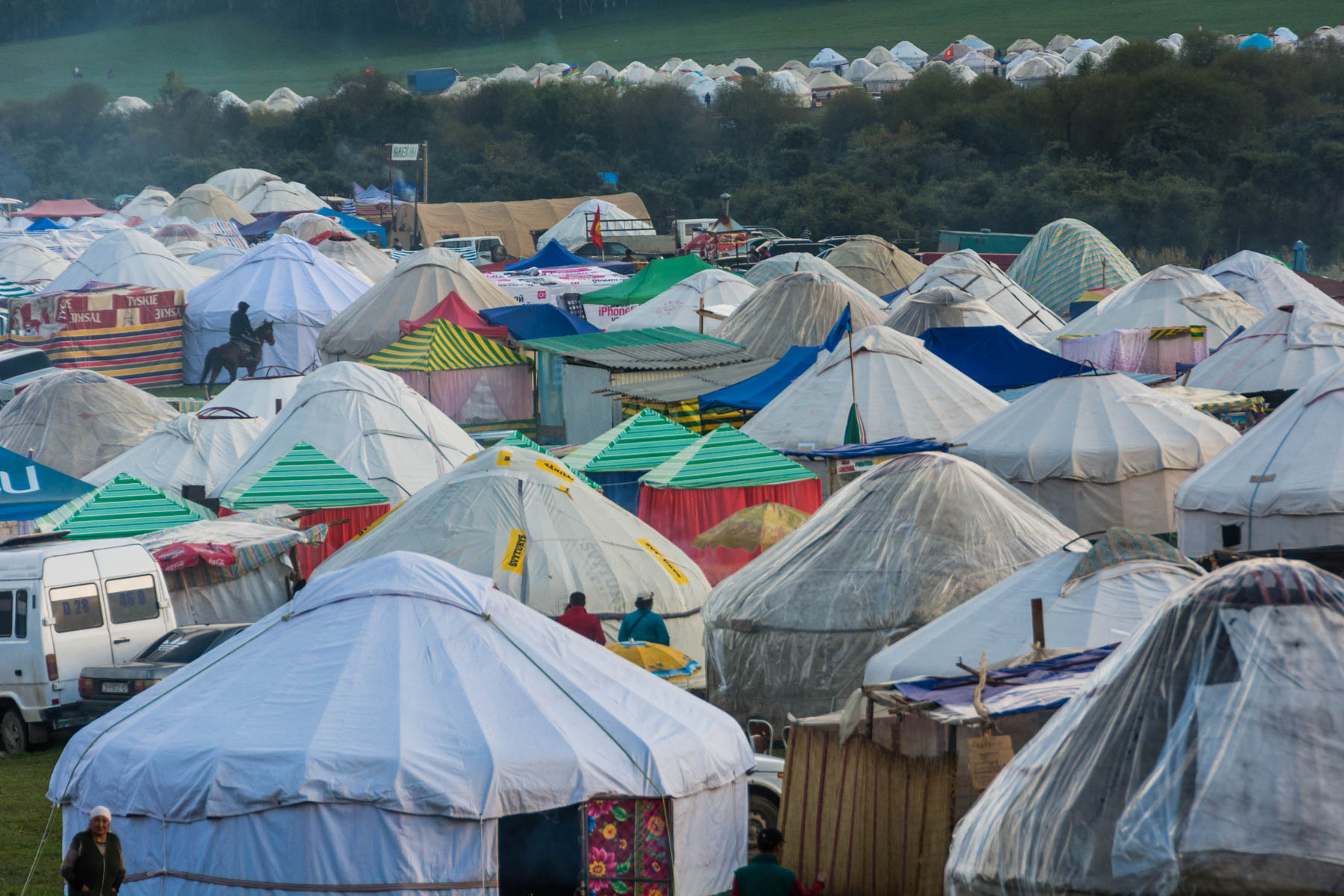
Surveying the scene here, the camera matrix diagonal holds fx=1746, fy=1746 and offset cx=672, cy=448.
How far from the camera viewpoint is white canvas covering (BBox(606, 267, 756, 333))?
113 ft

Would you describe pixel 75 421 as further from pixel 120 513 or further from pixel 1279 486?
pixel 1279 486

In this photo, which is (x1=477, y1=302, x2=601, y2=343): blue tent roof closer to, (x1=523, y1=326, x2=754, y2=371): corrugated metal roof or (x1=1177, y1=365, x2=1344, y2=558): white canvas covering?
(x1=523, y1=326, x2=754, y2=371): corrugated metal roof

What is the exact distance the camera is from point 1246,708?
6.41m

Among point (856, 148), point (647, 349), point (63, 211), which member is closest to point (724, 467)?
point (647, 349)

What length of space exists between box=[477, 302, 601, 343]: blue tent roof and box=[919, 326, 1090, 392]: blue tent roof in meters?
8.82

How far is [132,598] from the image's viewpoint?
48.8 ft

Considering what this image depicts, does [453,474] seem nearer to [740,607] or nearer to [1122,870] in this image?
[740,607]

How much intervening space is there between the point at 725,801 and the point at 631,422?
1095 cm

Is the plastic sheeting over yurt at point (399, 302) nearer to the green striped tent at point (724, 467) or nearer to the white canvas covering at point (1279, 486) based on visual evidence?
the green striped tent at point (724, 467)

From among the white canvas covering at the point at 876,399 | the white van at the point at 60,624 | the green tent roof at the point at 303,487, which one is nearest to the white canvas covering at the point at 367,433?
the green tent roof at the point at 303,487

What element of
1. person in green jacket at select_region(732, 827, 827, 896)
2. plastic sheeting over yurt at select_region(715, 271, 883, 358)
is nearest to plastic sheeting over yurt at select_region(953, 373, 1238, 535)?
plastic sheeting over yurt at select_region(715, 271, 883, 358)

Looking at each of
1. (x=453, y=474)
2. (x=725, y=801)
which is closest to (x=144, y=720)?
(x=725, y=801)

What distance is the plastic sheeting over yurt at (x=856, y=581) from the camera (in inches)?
537

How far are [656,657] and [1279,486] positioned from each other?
7283 mm
